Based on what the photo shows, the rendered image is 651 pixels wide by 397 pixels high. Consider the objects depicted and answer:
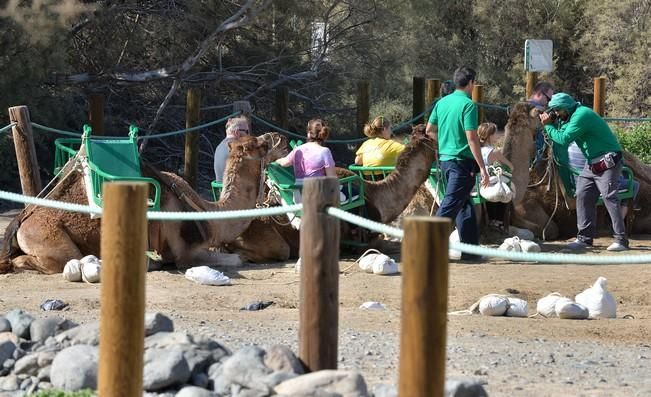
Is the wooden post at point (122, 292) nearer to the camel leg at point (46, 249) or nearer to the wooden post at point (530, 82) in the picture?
the camel leg at point (46, 249)

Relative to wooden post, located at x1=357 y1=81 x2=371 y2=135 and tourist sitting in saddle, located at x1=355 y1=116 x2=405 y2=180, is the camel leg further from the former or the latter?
wooden post, located at x1=357 y1=81 x2=371 y2=135

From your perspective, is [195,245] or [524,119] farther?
[524,119]

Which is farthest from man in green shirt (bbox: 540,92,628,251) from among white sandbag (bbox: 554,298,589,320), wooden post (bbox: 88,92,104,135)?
wooden post (bbox: 88,92,104,135)

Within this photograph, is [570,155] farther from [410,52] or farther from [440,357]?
[410,52]

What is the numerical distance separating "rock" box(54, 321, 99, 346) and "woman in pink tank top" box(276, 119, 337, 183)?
16.5 feet

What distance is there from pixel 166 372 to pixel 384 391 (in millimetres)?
918

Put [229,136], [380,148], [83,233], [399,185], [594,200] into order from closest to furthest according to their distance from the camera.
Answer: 1. [83,233]
2. [229,136]
3. [399,185]
4. [594,200]
5. [380,148]

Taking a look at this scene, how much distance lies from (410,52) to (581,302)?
17003 millimetres

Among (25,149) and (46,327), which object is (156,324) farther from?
(25,149)

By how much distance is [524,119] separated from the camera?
12.4 m

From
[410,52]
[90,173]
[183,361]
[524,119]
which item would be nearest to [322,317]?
[183,361]

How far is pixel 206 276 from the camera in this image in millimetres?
9492

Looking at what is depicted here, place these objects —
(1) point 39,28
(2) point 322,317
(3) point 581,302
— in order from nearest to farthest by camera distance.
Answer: (2) point 322,317
(3) point 581,302
(1) point 39,28

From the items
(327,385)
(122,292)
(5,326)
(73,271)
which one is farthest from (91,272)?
(122,292)
